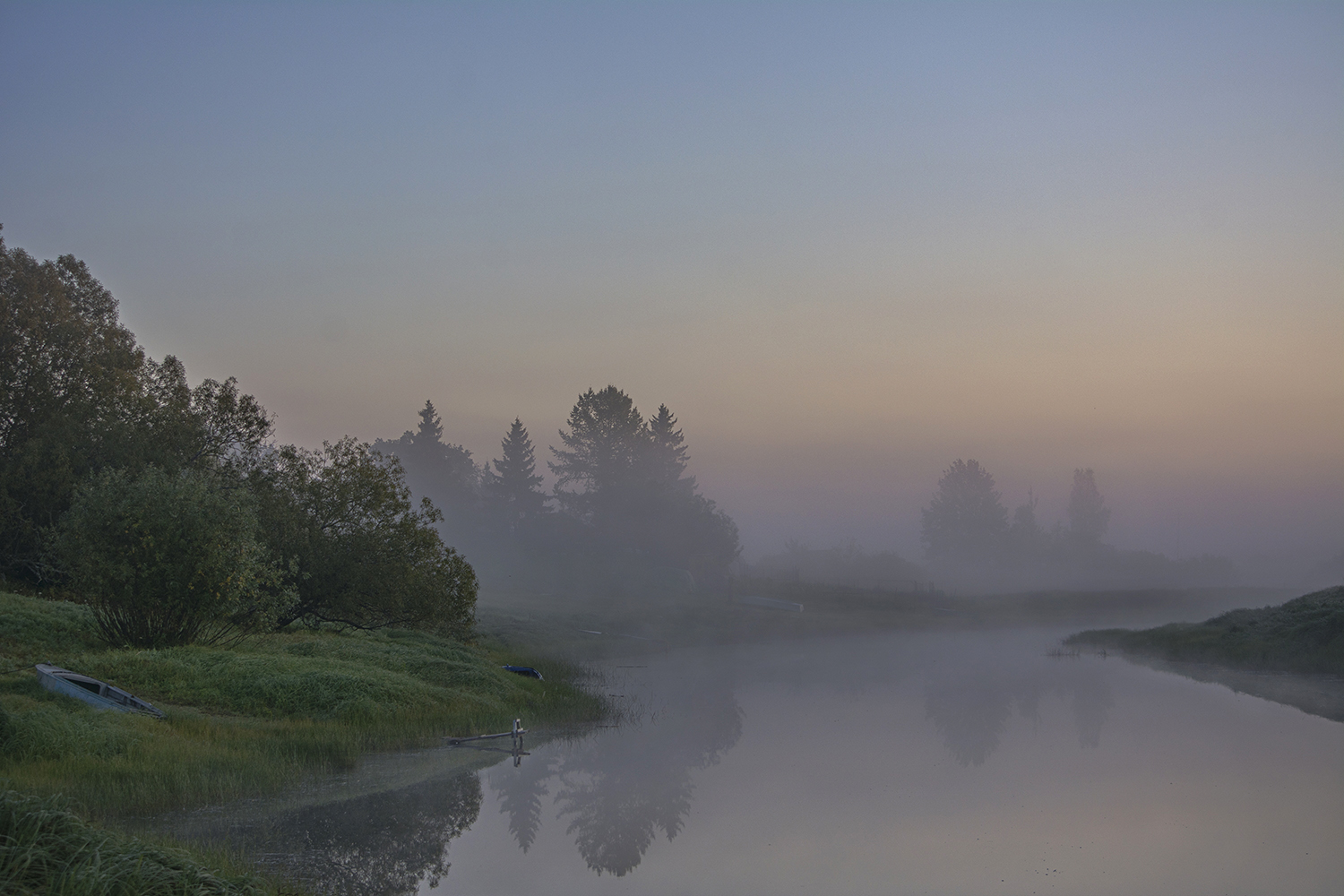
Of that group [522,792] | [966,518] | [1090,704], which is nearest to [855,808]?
[522,792]

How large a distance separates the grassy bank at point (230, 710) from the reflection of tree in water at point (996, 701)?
31.3 feet

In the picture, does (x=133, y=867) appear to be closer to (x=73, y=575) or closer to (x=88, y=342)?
(x=73, y=575)

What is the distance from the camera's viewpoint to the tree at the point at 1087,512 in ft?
498

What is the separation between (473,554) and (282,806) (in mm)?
84516

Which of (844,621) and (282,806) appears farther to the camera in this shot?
(844,621)

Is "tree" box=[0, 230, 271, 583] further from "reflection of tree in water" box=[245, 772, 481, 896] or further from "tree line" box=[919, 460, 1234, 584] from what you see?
"tree line" box=[919, 460, 1234, 584]

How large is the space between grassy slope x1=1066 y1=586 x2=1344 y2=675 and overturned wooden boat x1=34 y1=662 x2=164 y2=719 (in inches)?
1409

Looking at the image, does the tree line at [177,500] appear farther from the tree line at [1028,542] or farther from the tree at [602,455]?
the tree line at [1028,542]

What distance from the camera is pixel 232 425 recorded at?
37281mm

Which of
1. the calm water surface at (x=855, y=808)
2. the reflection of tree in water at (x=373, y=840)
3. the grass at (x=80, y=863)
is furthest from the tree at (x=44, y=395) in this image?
the grass at (x=80, y=863)

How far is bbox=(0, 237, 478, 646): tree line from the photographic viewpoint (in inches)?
922

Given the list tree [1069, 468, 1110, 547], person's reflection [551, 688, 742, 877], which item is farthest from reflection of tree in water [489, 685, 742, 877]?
tree [1069, 468, 1110, 547]

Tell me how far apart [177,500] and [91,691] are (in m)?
7.49

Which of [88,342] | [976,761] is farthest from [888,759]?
A: [88,342]
